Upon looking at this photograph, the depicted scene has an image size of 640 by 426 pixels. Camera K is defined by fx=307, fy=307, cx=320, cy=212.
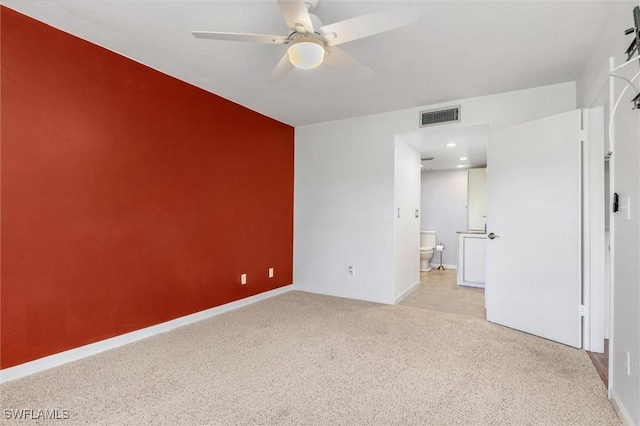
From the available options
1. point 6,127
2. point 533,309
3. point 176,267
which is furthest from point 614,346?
point 6,127

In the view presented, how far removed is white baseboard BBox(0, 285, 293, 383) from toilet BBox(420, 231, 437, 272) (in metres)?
3.96

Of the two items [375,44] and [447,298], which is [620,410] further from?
[375,44]

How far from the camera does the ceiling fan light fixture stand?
179 cm

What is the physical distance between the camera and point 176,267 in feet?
10.1

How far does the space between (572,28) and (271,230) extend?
3619 mm

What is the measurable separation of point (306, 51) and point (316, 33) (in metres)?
0.11

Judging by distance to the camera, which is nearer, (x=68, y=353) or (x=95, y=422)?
(x=95, y=422)

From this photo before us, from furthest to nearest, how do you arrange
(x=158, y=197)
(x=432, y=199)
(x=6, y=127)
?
(x=432, y=199)
(x=158, y=197)
(x=6, y=127)

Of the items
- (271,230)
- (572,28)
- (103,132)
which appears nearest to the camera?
(572,28)

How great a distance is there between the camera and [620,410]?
5.60 feet

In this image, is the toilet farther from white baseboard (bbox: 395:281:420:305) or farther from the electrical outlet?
the electrical outlet

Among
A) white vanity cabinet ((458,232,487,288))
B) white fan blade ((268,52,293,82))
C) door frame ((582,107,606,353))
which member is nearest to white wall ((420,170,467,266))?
white vanity cabinet ((458,232,487,288))

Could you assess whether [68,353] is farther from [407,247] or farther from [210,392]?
[407,247]

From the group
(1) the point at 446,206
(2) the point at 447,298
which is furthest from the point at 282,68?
(1) the point at 446,206
